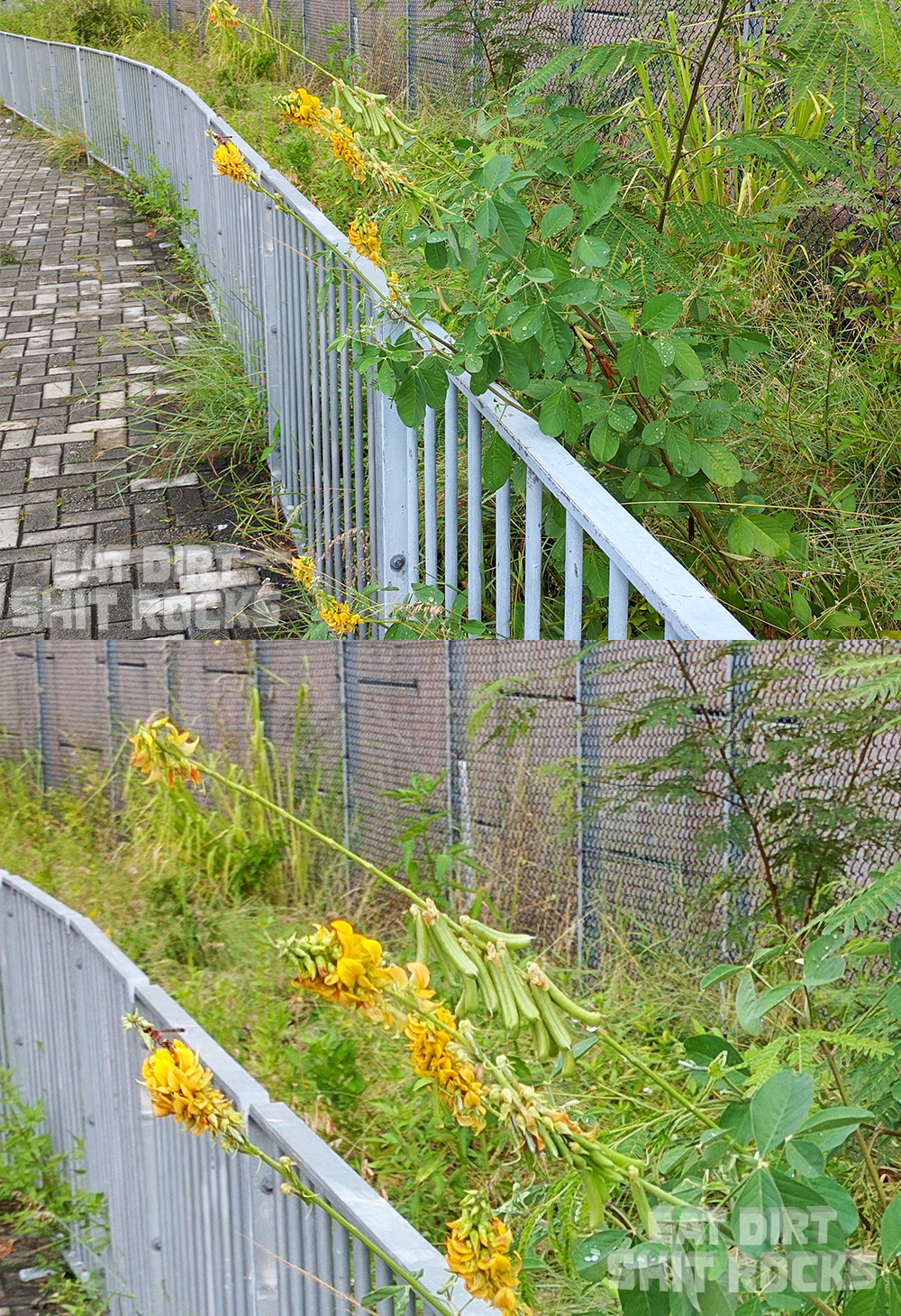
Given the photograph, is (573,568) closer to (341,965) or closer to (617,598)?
(617,598)

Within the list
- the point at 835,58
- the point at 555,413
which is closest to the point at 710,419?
the point at 555,413

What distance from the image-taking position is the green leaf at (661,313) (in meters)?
2.44

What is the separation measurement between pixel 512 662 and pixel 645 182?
2034 millimetres

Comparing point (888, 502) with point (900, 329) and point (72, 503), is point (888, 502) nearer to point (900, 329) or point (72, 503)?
→ point (900, 329)

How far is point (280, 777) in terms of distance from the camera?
5.72 m

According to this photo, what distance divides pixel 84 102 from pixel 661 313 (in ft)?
42.0

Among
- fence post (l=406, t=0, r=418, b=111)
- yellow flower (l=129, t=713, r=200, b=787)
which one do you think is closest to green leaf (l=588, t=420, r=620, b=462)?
yellow flower (l=129, t=713, r=200, b=787)

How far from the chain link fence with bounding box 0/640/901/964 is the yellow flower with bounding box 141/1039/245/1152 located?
95 centimetres

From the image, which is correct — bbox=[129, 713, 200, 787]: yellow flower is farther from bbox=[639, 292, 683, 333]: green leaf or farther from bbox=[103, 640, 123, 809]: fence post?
bbox=[103, 640, 123, 809]: fence post

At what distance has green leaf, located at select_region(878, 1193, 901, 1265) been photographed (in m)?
1.11

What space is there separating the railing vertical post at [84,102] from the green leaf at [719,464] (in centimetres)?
1246

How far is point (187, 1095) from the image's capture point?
1.52 metres

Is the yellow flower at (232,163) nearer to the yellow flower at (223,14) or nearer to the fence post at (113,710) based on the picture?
the yellow flower at (223,14)

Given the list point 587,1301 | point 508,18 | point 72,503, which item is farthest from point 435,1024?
point 508,18
